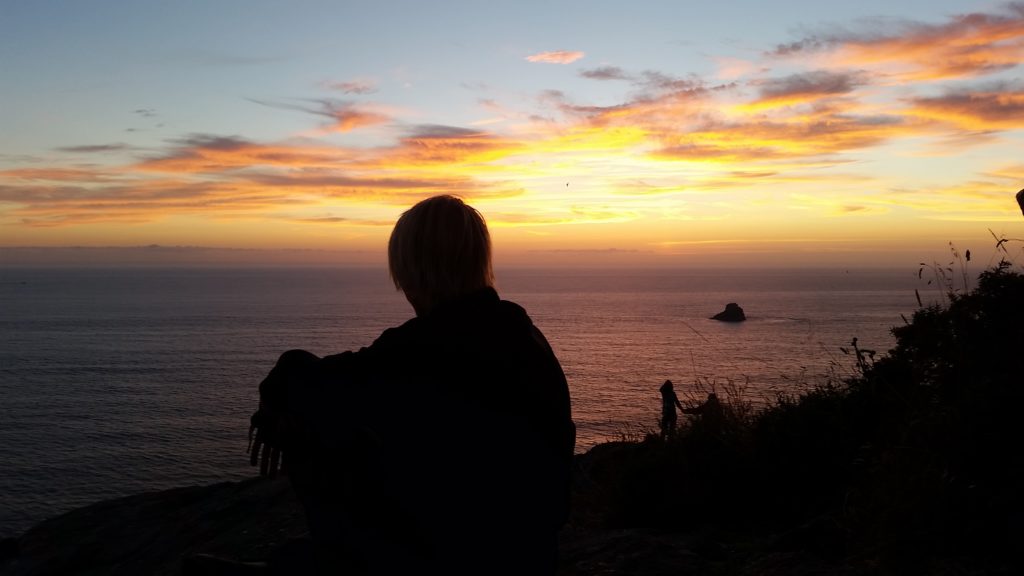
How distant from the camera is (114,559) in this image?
1152 cm

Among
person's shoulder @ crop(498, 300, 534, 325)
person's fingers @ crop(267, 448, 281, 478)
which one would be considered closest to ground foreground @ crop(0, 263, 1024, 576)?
person's shoulder @ crop(498, 300, 534, 325)

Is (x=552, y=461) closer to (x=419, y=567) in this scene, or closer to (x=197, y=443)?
(x=419, y=567)

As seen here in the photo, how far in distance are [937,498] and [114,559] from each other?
458 inches

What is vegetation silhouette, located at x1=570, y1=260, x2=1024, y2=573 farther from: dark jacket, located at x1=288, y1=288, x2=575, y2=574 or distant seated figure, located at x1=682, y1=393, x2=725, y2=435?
dark jacket, located at x1=288, y1=288, x2=575, y2=574

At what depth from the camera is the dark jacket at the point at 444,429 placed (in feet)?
8.23

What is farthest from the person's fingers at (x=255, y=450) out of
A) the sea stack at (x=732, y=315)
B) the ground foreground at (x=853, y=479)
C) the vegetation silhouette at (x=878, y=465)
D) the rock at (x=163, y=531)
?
the sea stack at (x=732, y=315)

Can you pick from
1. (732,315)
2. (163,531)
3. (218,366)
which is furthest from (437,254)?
(732,315)

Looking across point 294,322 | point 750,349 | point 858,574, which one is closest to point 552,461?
point 858,574

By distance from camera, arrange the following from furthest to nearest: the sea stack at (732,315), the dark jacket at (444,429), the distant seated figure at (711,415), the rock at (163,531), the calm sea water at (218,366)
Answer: the sea stack at (732,315) < the calm sea water at (218,366) < the rock at (163,531) < the distant seated figure at (711,415) < the dark jacket at (444,429)

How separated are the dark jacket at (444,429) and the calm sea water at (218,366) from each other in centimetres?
525

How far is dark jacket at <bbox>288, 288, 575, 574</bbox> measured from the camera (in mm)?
2508

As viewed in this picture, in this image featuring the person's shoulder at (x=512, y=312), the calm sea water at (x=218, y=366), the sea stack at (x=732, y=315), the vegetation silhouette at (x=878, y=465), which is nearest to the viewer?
the person's shoulder at (x=512, y=312)

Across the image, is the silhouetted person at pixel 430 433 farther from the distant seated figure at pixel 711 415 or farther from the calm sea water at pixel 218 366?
the calm sea water at pixel 218 366

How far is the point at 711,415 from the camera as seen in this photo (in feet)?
23.3
